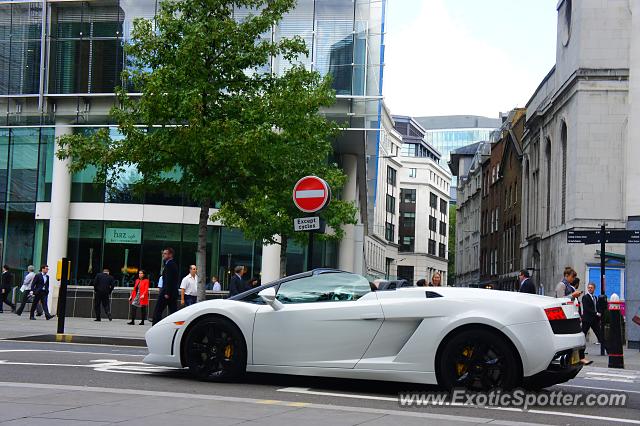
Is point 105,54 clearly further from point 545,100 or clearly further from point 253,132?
point 545,100

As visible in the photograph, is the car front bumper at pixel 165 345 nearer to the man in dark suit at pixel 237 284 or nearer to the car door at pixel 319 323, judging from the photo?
the car door at pixel 319 323

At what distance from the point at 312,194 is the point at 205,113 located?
668cm

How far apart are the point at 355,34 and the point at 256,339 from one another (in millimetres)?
27271

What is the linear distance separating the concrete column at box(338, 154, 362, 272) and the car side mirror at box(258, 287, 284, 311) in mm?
31529

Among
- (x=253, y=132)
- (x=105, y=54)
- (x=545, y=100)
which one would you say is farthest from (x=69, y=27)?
(x=545, y=100)

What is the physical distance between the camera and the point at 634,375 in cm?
1430

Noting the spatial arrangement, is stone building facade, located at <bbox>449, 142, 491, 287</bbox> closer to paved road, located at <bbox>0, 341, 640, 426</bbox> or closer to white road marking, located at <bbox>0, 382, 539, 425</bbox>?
paved road, located at <bbox>0, 341, 640, 426</bbox>

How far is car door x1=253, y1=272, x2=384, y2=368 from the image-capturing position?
30.0ft

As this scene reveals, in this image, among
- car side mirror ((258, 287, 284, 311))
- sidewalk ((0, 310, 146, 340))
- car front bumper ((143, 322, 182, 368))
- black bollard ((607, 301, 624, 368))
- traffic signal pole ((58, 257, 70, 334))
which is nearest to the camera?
car side mirror ((258, 287, 284, 311))

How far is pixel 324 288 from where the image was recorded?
31.5 feet

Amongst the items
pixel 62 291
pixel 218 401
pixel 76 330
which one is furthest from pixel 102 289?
pixel 218 401

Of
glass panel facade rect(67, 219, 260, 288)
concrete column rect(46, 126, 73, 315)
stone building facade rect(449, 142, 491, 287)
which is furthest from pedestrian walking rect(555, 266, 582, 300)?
stone building facade rect(449, 142, 491, 287)

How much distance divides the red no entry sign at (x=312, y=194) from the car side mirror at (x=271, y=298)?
13.4ft

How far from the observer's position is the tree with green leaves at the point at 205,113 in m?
19.1
